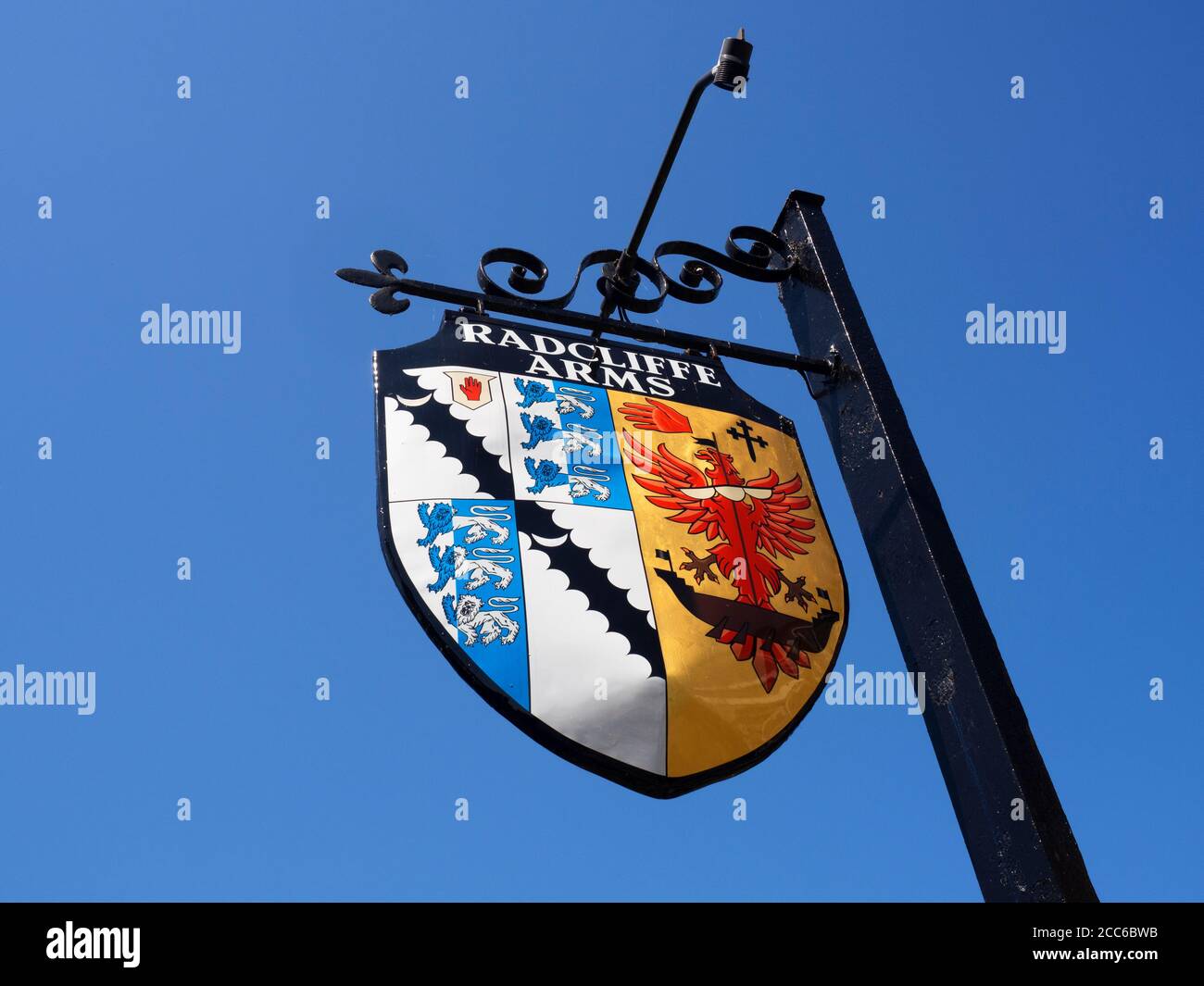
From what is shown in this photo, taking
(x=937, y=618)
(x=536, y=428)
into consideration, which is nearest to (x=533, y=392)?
(x=536, y=428)

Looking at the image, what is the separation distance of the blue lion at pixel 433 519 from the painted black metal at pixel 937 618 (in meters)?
1.20

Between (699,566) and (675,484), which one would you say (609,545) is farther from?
(675,484)

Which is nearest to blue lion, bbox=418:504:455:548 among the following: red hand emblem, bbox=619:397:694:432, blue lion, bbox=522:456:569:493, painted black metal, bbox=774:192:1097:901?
blue lion, bbox=522:456:569:493

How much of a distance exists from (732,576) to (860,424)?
28.5 inches

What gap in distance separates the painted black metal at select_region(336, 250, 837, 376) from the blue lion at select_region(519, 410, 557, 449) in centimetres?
55

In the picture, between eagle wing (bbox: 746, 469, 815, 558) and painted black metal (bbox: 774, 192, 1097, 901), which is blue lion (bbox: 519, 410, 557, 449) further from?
painted black metal (bbox: 774, 192, 1097, 901)

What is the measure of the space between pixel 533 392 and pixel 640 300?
83cm

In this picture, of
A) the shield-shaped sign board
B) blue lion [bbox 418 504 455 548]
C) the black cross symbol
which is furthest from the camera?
the black cross symbol

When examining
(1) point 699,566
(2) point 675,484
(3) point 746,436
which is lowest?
(1) point 699,566

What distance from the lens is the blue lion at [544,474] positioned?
3256 millimetres

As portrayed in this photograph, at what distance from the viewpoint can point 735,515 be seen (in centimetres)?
338

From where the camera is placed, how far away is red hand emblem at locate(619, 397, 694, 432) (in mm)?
3549
